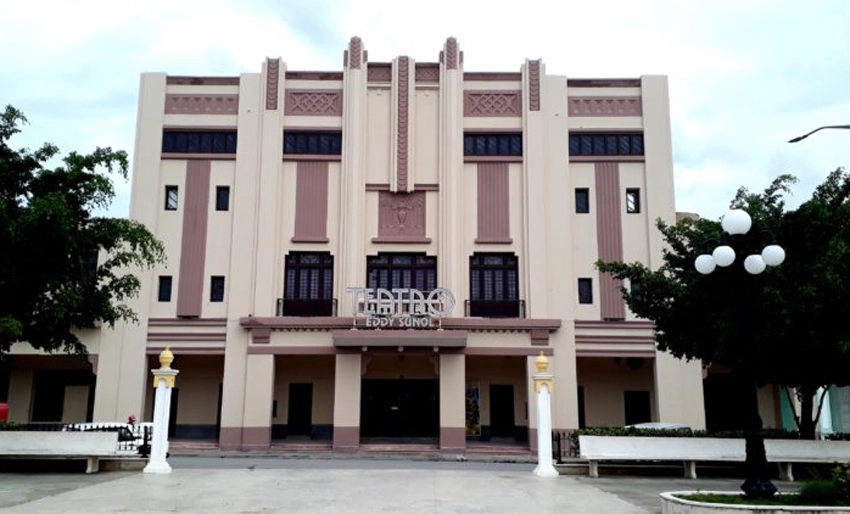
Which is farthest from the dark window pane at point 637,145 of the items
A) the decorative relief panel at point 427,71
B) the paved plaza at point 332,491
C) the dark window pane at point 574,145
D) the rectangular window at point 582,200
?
the paved plaza at point 332,491

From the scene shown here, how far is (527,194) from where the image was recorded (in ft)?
100

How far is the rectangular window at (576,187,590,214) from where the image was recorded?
3105 centimetres

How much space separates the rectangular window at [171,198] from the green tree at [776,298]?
60.1 feet

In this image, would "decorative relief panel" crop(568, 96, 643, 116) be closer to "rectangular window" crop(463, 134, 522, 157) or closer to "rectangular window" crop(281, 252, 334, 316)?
"rectangular window" crop(463, 134, 522, 157)

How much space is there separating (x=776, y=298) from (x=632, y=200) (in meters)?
15.0

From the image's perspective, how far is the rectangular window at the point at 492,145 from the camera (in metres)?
31.2

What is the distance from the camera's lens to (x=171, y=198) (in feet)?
102

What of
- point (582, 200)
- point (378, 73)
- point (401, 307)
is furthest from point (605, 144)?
point (401, 307)

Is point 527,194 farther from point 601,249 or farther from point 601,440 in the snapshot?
point 601,440

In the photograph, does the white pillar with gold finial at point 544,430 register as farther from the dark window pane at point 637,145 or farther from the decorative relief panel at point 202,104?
the decorative relief panel at point 202,104

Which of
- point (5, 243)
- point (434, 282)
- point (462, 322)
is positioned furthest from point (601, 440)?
point (5, 243)

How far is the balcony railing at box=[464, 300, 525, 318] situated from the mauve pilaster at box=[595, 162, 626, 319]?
3.33 metres

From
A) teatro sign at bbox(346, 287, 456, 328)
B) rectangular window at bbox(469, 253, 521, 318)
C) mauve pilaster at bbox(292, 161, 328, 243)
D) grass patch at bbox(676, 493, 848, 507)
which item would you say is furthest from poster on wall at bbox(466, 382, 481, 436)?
grass patch at bbox(676, 493, 848, 507)

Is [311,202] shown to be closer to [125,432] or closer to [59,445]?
A: [125,432]
